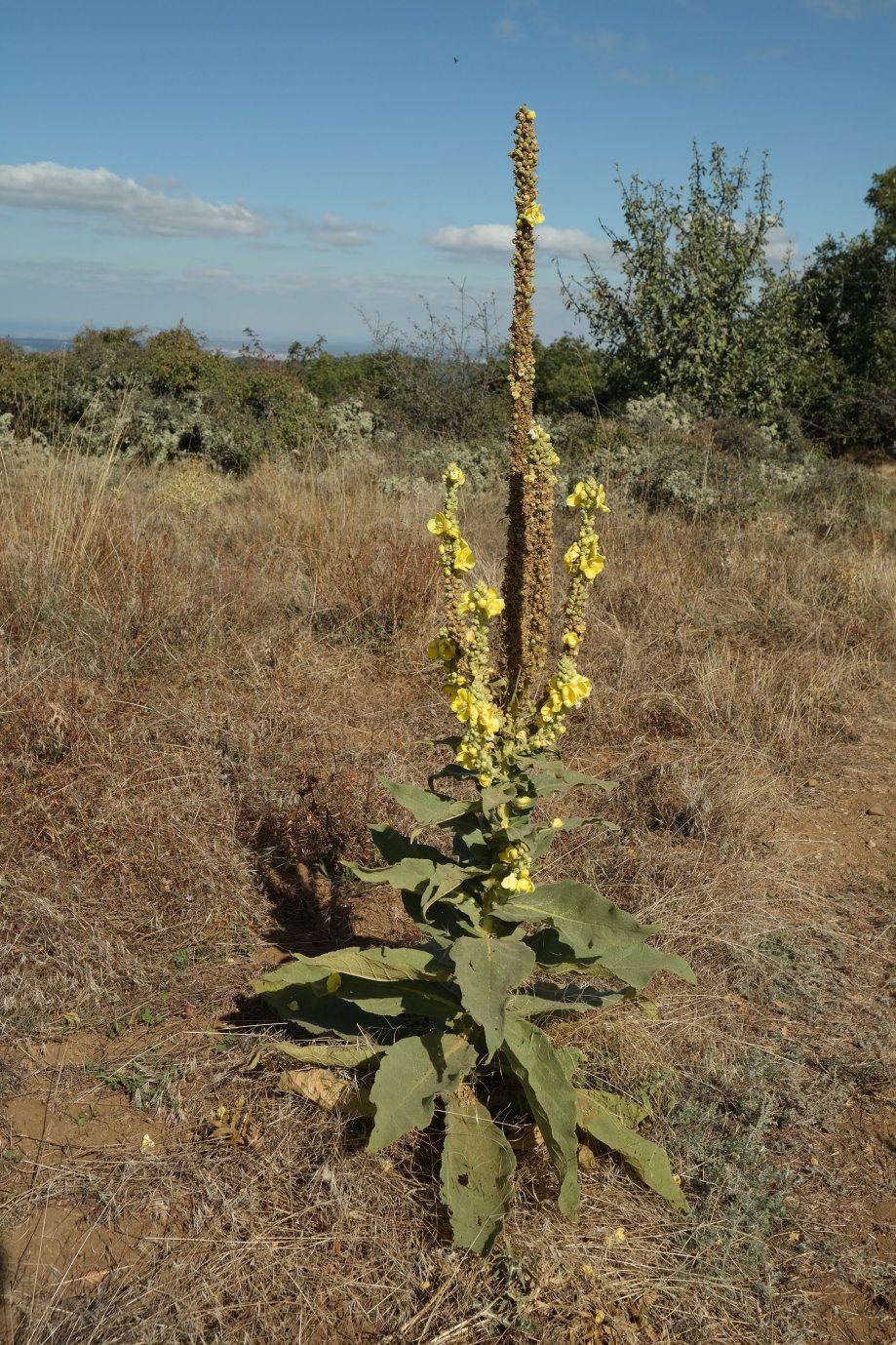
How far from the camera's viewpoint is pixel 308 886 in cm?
352

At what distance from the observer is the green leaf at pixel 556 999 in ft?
7.85

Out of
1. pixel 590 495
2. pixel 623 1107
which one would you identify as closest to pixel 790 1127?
pixel 623 1107

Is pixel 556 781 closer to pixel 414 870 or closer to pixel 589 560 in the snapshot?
pixel 414 870

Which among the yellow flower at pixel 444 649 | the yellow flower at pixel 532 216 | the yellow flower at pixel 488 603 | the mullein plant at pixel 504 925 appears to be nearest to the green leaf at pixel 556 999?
the mullein plant at pixel 504 925

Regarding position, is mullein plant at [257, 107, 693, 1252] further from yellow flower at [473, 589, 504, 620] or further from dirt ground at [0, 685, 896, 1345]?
dirt ground at [0, 685, 896, 1345]

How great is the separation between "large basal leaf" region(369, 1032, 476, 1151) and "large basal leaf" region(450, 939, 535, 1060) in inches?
7.3

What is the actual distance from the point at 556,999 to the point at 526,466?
1.30 meters

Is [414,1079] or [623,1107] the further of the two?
[623,1107]

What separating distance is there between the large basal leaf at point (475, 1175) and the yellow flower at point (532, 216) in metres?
1.96

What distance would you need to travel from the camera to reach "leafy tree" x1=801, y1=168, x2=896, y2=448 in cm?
1228

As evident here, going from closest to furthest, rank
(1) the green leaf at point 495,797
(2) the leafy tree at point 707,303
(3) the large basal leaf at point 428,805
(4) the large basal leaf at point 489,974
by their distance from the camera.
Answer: (4) the large basal leaf at point 489,974 → (1) the green leaf at point 495,797 → (3) the large basal leaf at point 428,805 → (2) the leafy tree at point 707,303

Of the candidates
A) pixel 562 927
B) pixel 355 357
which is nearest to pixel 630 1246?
pixel 562 927

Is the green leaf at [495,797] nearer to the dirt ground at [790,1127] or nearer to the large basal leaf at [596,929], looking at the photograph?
the large basal leaf at [596,929]

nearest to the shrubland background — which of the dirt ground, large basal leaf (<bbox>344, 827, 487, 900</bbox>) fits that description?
the dirt ground
